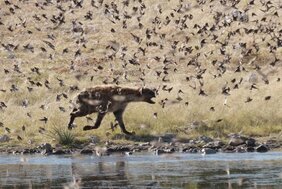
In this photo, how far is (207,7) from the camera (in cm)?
5459

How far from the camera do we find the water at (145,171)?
2153 cm

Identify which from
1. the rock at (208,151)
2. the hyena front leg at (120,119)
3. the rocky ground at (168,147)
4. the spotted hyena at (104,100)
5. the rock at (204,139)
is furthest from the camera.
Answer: the spotted hyena at (104,100)

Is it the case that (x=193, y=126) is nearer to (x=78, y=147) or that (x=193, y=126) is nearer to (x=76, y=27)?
(x=78, y=147)

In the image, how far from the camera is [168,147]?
2953cm

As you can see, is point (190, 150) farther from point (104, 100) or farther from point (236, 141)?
point (104, 100)

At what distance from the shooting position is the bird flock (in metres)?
36.0

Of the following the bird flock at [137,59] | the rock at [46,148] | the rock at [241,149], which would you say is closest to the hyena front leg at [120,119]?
the bird flock at [137,59]

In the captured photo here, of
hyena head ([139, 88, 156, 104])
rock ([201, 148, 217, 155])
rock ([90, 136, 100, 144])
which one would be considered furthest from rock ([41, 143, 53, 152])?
hyena head ([139, 88, 156, 104])

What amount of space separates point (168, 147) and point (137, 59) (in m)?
15.8

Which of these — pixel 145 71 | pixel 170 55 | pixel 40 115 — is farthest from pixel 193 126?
pixel 170 55

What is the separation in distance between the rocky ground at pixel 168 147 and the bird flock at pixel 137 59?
2093 mm

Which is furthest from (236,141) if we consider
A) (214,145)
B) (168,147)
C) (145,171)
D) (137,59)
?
(137,59)

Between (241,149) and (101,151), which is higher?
(101,151)

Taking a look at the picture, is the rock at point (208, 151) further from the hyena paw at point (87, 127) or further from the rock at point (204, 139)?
the hyena paw at point (87, 127)
